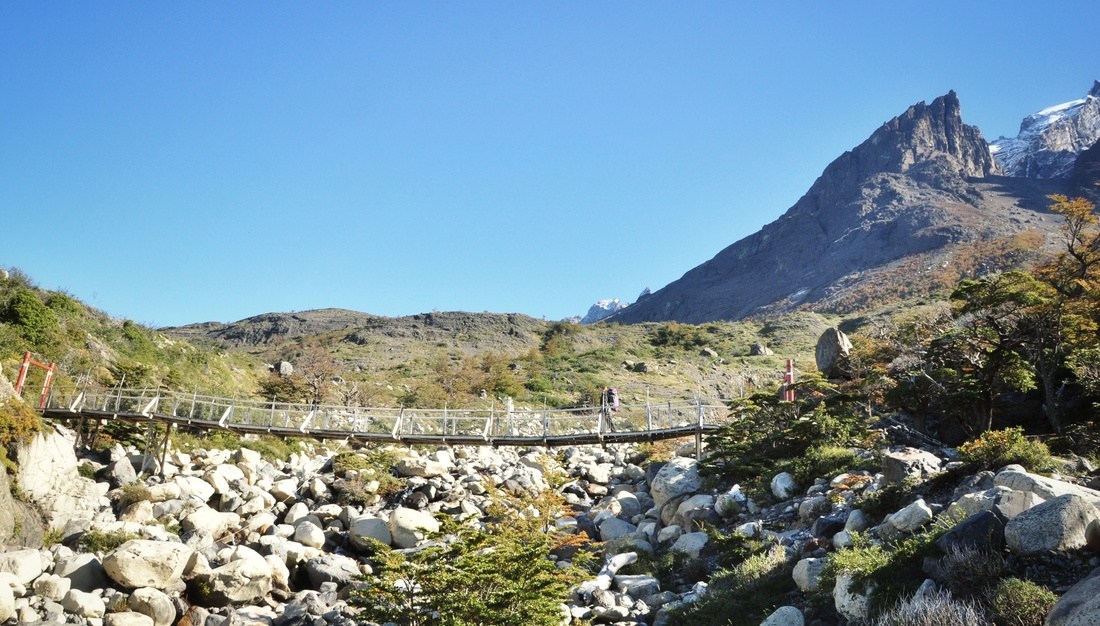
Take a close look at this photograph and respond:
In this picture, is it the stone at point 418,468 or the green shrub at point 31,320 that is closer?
the stone at point 418,468

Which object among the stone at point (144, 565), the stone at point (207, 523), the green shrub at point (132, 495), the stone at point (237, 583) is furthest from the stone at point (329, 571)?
the green shrub at point (132, 495)

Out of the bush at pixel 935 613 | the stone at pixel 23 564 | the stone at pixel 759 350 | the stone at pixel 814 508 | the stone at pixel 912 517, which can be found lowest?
the stone at pixel 23 564

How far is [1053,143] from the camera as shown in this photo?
159m

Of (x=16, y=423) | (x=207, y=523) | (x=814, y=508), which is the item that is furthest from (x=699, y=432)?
(x=16, y=423)

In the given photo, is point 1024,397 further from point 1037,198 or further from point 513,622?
point 1037,198

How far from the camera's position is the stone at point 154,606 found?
1167cm

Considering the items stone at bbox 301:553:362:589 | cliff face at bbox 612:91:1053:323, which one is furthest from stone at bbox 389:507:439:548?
cliff face at bbox 612:91:1053:323

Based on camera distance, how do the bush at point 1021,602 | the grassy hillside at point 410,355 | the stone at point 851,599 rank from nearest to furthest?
1. the bush at point 1021,602
2. the stone at point 851,599
3. the grassy hillside at point 410,355

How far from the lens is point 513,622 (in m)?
8.87

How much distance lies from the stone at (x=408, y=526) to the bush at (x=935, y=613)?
34.9 feet

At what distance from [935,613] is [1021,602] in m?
0.68

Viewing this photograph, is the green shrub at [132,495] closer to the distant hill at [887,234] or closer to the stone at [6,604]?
the stone at [6,604]

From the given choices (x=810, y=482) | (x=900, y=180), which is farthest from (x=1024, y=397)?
(x=900, y=180)

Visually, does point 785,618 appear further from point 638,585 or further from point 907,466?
point 907,466
